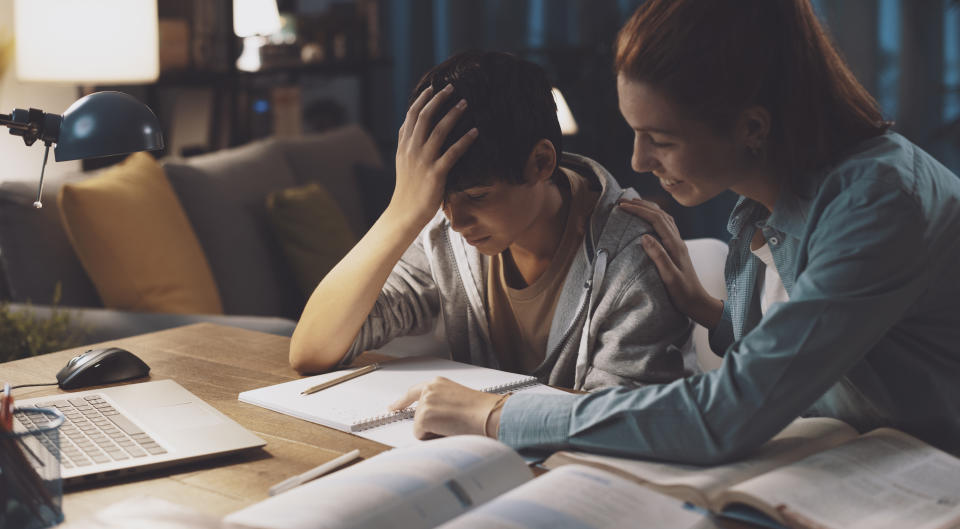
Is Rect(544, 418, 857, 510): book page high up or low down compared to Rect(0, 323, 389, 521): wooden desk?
up

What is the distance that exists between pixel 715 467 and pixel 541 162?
63 centimetres

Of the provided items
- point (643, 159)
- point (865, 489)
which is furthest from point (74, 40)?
point (865, 489)

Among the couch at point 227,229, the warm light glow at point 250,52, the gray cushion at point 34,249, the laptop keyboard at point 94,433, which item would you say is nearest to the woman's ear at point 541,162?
the laptop keyboard at point 94,433

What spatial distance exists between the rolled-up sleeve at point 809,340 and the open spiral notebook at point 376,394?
0.31 meters

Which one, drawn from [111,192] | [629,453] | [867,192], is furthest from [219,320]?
[867,192]

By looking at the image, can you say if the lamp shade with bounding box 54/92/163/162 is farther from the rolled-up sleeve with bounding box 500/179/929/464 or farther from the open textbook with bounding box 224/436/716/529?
the rolled-up sleeve with bounding box 500/179/929/464

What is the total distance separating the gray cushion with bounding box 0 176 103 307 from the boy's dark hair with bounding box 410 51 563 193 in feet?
4.55

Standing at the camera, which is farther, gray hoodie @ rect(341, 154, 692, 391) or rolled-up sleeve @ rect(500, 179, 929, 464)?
gray hoodie @ rect(341, 154, 692, 391)

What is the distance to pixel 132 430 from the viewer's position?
1.06 m

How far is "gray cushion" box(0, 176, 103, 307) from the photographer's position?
7.46 feet

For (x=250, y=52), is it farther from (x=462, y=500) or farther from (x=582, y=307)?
(x=462, y=500)

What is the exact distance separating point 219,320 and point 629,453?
1506 millimetres

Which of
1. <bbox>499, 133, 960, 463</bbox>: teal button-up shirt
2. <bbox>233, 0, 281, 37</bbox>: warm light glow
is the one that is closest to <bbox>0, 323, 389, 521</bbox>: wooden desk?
<bbox>499, 133, 960, 463</bbox>: teal button-up shirt

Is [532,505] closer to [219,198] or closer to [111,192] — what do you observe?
[111,192]
